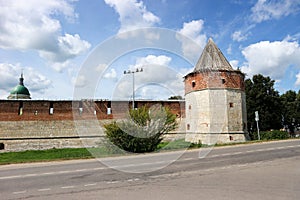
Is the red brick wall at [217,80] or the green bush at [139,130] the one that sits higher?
A: the red brick wall at [217,80]

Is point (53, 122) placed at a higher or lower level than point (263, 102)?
lower

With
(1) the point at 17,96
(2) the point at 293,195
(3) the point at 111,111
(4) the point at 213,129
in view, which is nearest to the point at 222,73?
(4) the point at 213,129

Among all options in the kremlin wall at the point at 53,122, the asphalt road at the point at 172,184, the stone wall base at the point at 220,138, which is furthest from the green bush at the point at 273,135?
the asphalt road at the point at 172,184

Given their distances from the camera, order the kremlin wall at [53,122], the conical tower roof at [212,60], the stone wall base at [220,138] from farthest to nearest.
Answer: the conical tower roof at [212,60]
the kremlin wall at [53,122]
the stone wall base at [220,138]

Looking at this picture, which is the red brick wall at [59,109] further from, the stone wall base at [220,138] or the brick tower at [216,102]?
the stone wall base at [220,138]

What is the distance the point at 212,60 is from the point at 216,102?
4435 mm

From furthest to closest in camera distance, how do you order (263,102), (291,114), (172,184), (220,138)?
(291,114), (263,102), (220,138), (172,184)

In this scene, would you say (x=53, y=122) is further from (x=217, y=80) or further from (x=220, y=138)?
(x=217, y=80)

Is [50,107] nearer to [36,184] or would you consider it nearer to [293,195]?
[36,184]

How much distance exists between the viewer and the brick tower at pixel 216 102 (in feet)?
79.8

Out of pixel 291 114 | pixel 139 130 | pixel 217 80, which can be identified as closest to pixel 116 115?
pixel 139 130

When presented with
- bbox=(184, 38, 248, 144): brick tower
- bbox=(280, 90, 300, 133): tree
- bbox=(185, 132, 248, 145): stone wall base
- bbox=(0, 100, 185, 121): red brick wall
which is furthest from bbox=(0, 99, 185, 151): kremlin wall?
bbox=(280, 90, 300, 133): tree

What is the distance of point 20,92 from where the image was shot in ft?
163

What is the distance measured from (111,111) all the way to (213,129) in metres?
10.6
